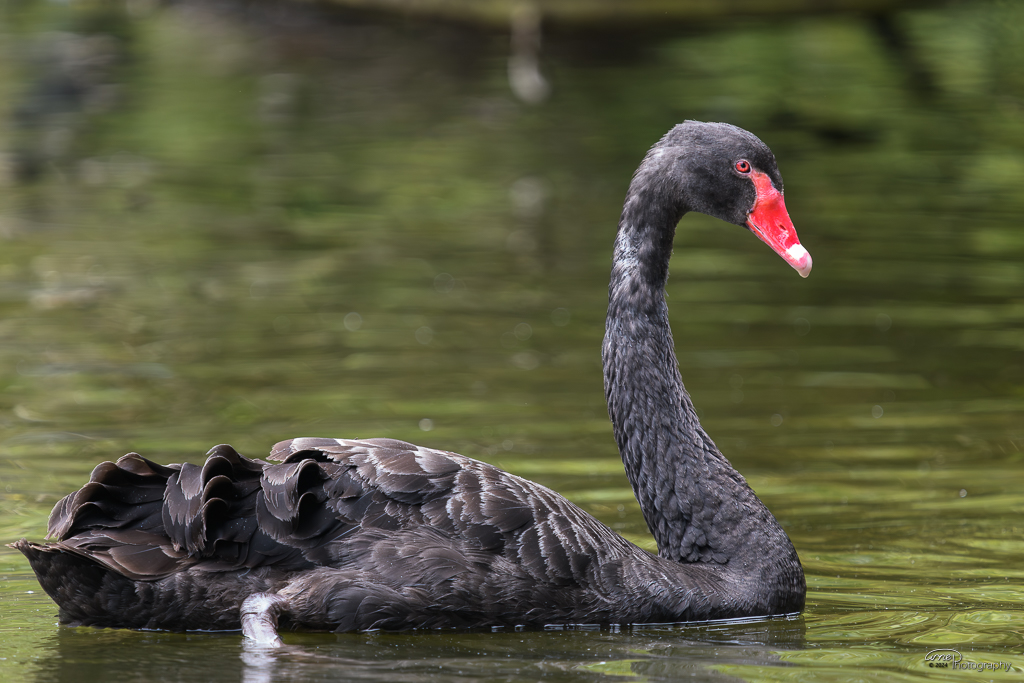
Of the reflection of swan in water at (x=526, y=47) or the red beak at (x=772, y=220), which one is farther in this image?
the reflection of swan in water at (x=526, y=47)

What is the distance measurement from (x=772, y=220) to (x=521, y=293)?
5.75 meters

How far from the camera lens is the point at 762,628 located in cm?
488

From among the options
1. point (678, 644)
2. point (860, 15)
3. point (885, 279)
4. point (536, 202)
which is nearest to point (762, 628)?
point (678, 644)

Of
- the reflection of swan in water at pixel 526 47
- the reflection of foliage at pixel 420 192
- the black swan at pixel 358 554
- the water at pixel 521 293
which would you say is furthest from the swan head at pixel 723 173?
the reflection of swan in water at pixel 526 47

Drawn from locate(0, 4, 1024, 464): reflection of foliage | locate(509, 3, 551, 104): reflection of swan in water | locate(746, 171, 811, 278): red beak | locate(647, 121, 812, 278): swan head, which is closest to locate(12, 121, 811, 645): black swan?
locate(746, 171, 811, 278): red beak

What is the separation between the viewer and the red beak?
5.29 m

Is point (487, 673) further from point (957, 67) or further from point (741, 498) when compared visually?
point (957, 67)

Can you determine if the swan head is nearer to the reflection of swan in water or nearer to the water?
the water

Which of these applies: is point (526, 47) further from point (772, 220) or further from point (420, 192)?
point (772, 220)

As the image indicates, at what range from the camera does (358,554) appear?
4516 millimetres

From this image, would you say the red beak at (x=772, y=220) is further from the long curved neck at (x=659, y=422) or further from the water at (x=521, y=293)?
the water at (x=521, y=293)

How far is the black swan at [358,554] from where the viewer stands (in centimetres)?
445

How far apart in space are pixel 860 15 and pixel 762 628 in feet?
63.4

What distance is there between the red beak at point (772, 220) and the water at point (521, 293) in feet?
4.26
